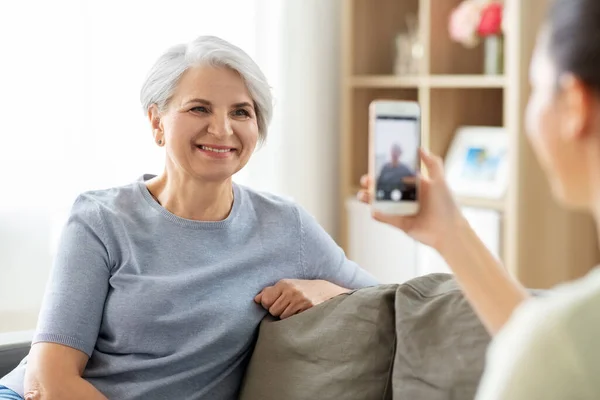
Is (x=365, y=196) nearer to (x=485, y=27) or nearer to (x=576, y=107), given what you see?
(x=576, y=107)

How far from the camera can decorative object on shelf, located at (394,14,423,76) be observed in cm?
414

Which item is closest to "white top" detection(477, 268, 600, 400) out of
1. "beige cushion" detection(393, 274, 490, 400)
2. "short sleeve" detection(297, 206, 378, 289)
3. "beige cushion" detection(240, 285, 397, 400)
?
"beige cushion" detection(393, 274, 490, 400)

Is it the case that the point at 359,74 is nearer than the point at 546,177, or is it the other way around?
the point at 546,177

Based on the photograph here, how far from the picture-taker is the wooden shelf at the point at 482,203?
358 centimetres

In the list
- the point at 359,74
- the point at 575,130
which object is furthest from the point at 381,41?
the point at 575,130

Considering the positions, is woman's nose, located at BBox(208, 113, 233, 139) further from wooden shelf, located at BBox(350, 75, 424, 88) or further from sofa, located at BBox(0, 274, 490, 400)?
wooden shelf, located at BBox(350, 75, 424, 88)

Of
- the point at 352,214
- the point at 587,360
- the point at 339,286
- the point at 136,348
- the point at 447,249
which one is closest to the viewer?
the point at 587,360

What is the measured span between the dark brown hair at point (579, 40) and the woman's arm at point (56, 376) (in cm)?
126

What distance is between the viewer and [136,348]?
1959 mm

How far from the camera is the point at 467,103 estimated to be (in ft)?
13.4

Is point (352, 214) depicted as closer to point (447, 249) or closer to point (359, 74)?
point (359, 74)

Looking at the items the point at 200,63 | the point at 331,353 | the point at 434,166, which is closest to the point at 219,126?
the point at 200,63

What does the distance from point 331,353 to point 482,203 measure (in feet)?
6.30

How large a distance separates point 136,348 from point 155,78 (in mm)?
610
